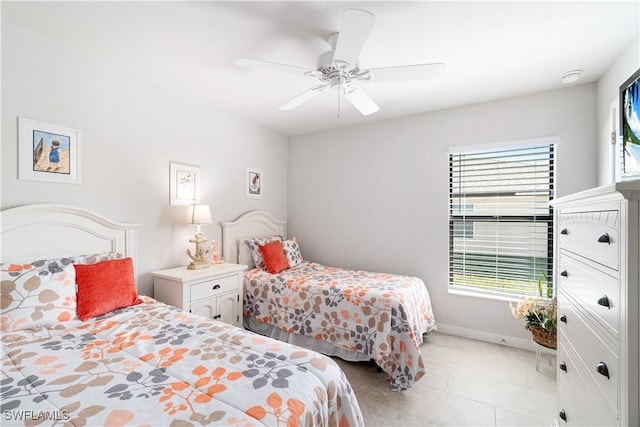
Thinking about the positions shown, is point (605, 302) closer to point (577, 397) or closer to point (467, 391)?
point (577, 397)

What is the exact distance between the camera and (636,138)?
132 cm

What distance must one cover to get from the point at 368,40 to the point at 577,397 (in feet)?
7.25

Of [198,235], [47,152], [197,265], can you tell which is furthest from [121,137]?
[197,265]

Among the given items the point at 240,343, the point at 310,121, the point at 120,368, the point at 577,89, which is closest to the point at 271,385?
the point at 240,343

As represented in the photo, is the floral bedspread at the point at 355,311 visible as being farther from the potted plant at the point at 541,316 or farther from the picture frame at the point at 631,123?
the picture frame at the point at 631,123

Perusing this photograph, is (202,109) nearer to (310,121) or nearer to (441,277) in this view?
(310,121)

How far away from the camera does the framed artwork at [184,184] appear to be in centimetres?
278

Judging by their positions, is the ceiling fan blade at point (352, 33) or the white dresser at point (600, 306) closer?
the white dresser at point (600, 306)

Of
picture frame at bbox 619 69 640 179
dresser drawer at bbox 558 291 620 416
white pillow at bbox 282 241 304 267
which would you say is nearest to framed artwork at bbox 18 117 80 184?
white pillow at bbox 282 241 304 267

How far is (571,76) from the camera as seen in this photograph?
2.36 m

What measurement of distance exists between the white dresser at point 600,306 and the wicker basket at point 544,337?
3.28ft

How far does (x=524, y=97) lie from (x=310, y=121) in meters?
2.28

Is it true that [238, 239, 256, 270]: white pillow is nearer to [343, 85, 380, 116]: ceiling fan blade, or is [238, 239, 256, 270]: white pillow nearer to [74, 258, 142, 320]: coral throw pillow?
[74, 258, 142, 320]: coral throw pillow

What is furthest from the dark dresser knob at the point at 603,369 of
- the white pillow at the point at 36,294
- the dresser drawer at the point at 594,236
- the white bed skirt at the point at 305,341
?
the white pillow at the point at 36,294
